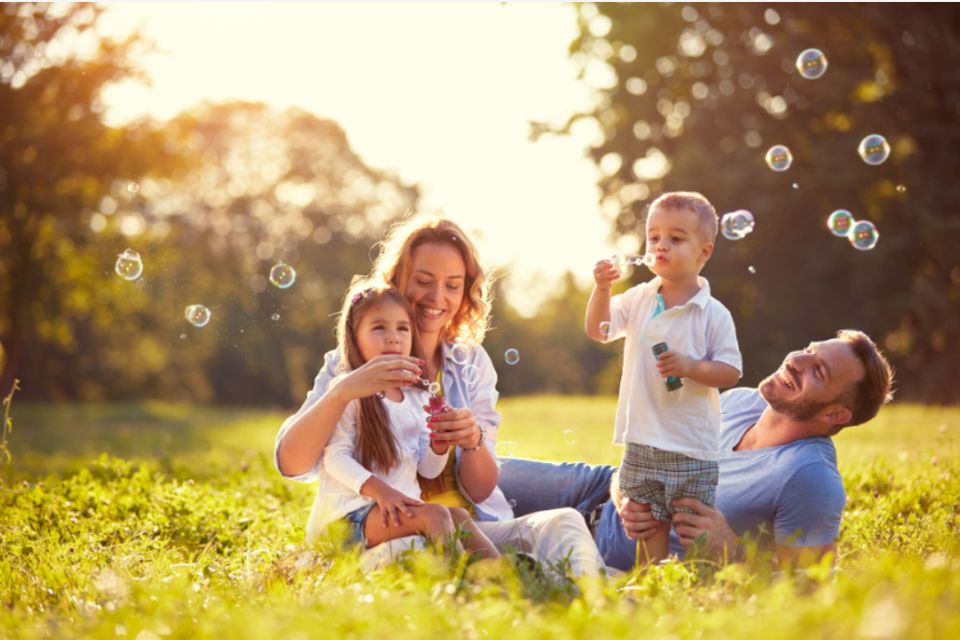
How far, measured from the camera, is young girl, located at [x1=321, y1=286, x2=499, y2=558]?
3639 mm

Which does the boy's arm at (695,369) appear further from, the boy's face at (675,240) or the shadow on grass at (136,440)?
the shadow on grass at (136,440)

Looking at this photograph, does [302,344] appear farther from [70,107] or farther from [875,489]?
[875,489]

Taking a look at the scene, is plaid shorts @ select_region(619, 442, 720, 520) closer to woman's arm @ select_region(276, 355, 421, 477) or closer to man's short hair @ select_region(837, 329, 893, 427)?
man's short hair @ select_region(837, 329, 893, 427)

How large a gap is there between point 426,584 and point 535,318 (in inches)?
A: 1582

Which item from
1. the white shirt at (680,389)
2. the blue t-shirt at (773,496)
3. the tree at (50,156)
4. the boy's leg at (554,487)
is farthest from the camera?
the tree at (50,156)

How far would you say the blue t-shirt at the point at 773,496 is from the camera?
3811mm

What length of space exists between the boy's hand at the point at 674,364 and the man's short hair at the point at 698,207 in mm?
521

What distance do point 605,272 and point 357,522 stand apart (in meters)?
1.35

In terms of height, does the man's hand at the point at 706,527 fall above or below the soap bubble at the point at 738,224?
below

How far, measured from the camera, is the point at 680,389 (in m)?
4.05

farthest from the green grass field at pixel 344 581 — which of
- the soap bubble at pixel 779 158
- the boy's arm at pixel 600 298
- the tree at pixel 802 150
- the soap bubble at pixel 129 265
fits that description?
the tree at pixel 802 150

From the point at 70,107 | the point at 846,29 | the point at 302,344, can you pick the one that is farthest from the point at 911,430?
the point at 302,344

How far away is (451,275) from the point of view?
4.39m

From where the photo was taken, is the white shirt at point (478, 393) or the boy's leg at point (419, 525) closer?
the boy's leg at point (419, 525)
